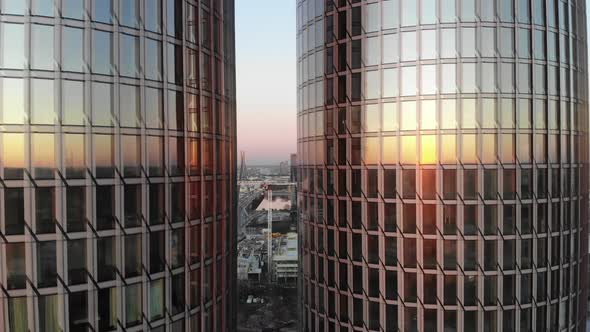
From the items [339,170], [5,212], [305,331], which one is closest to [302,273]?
[305,331]

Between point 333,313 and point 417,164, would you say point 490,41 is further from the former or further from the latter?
point 333,313

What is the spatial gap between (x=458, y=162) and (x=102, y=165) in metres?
24.7

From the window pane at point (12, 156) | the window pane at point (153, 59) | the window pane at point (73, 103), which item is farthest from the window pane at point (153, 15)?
the window pane at point (12, 156)

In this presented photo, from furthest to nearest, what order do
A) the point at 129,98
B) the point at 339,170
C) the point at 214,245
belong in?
the point at 339,170 < the point at 214,245 < the point at 129,98

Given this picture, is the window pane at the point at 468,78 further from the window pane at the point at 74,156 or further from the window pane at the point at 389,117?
the window pane at the point at 74,156

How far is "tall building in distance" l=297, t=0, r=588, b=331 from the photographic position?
1300 inches

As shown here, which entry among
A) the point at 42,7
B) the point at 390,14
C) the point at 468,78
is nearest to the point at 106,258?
the point at 42,7

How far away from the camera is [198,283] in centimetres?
2684

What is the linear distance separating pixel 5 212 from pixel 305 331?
3112 cm

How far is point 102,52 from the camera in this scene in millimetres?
21422

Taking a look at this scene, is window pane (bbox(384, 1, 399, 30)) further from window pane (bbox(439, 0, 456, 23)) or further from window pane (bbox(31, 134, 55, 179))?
window pane (bbox(31, 134, 55, 179))

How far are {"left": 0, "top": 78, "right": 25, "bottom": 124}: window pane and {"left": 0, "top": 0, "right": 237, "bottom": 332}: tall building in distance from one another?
1.8 inches

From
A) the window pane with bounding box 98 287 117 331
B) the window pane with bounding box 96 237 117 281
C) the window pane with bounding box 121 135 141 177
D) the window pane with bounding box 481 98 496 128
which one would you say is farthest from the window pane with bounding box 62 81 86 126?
the window pane with bounding box 481 98 496 128

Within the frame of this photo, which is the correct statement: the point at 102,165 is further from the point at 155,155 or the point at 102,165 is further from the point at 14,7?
the point at 14,7
